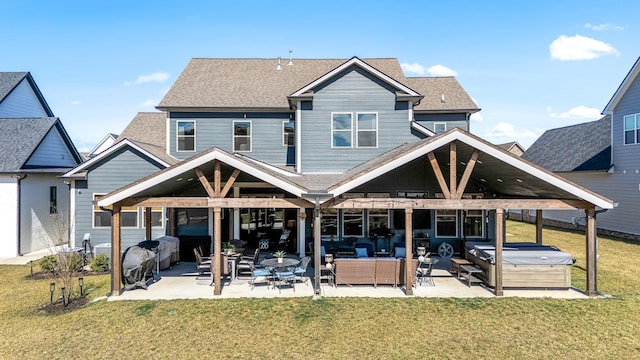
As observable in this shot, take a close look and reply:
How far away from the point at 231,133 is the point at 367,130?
5.83 meters

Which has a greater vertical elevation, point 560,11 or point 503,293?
point 560,11

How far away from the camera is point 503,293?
361 inches

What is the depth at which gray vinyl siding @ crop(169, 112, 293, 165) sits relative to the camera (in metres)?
14.8

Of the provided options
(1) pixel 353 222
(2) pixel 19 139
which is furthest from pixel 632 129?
(2) pixel 19 139

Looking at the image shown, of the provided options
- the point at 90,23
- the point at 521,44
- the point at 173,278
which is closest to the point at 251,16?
the point at 90,23

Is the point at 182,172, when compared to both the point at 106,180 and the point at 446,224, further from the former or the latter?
the point at 446,224

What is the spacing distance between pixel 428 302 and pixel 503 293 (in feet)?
7.45

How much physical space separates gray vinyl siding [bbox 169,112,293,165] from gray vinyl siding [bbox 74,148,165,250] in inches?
59.2

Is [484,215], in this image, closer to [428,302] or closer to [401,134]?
[401,134]

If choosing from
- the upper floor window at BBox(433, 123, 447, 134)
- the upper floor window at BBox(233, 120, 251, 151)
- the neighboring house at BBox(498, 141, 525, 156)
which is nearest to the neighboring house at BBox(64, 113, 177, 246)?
the upper floor window at BBox(233, 120, 251, 151)

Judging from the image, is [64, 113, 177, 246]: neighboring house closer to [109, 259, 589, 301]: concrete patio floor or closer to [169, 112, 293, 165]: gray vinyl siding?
[169, 112, 293, 165]: gray vinyl siding

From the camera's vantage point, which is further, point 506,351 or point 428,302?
point 428,302

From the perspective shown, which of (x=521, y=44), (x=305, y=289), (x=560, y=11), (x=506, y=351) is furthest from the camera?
(x=521, y=44)

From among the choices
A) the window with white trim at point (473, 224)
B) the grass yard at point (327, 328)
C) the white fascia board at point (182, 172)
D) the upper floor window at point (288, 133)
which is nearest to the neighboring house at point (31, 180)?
the white fascia board at point (182, 172)
